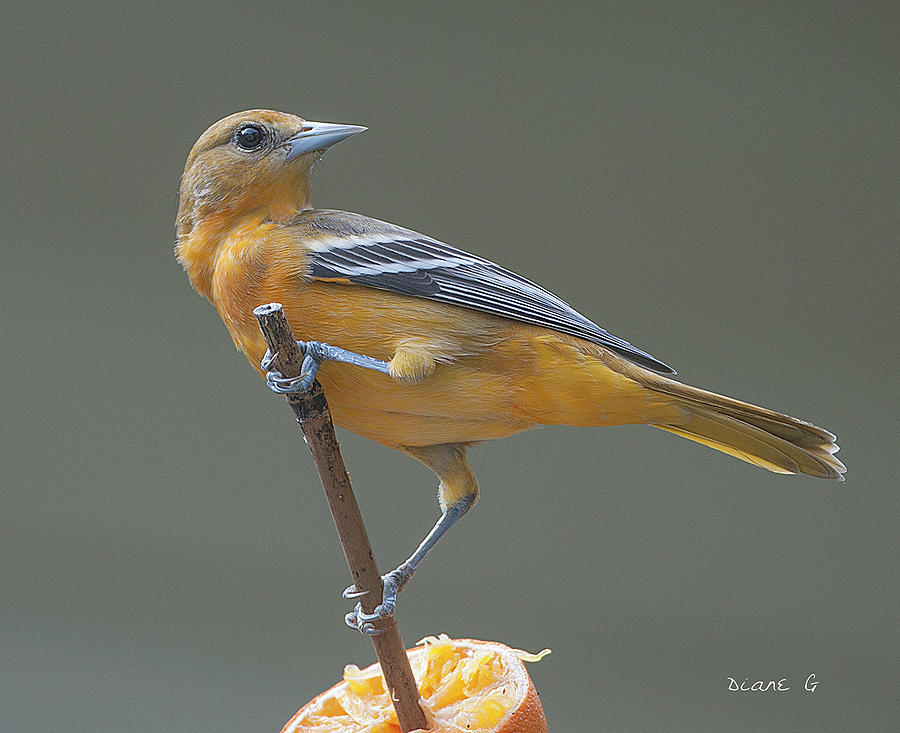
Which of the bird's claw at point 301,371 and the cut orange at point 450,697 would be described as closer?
the bird's claw at point 301,371

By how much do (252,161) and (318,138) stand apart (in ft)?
0.34

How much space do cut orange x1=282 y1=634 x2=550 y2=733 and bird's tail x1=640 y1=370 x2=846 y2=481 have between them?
1.50 feet

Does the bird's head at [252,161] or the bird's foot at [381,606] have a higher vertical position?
the bird's head at [252,161]

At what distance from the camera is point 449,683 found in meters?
1.46

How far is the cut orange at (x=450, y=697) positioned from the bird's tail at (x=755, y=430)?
0.46 metres

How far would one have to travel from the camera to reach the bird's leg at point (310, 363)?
114 centimetres

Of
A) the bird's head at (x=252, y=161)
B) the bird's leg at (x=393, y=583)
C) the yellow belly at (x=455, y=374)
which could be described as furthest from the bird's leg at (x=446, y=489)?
the bird's head at (x=252, y=161)

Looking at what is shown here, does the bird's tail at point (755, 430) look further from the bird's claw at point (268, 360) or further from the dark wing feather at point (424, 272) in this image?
the bird's claw at point (268, 360)

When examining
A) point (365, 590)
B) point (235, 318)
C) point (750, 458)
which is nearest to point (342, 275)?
point (235, 318)

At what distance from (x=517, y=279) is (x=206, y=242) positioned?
1.57 ft

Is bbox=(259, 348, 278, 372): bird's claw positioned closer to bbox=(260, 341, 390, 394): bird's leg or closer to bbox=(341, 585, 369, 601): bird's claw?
bbox=(260, 341, 390, 394): bird's leg

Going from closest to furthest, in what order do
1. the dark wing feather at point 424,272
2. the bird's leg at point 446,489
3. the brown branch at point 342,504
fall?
the brown branch at point 342,504, the dark wing feather at point 424,272, the bird's leg at point 446,489

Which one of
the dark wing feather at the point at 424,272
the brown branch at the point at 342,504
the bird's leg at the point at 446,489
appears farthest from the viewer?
the bird's leg at the point at 446,489

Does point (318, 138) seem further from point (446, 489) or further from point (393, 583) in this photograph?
point (393, 583)
